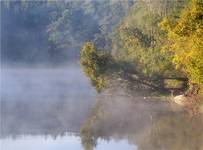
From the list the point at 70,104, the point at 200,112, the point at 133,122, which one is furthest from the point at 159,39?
the point at 133,122

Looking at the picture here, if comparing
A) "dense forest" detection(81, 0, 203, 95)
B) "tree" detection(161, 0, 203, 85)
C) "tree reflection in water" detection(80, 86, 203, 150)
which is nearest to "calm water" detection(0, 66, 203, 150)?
"tree reflection in water" detection(80, 86, 203, 150)

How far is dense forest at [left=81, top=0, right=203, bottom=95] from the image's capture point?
75.0ft

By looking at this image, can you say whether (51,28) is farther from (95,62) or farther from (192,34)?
(192,34)

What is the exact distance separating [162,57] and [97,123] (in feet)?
37.7

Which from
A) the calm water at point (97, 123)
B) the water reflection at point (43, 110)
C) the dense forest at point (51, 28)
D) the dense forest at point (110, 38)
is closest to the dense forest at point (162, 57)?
the dense forest at point (110, 38)

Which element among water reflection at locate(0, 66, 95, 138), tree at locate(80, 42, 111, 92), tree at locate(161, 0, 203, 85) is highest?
tree at locate(161, 0, 203, 85)

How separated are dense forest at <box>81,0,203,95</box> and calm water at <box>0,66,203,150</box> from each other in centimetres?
141

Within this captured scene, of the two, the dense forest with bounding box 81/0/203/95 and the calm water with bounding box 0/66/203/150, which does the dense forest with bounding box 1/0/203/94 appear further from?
the calm water with bounding box 0/66/203/150

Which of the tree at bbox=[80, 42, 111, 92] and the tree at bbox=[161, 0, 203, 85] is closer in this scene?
the tree at bbox=[161, 0, 203, 85]

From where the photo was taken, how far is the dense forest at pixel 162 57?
22.9 m

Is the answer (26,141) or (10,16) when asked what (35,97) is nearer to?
(26,141)

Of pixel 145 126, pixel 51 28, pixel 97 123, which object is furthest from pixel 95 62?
pixel 51 28

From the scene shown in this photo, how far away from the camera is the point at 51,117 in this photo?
1040 inches

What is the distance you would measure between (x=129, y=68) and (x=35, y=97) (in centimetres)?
637
